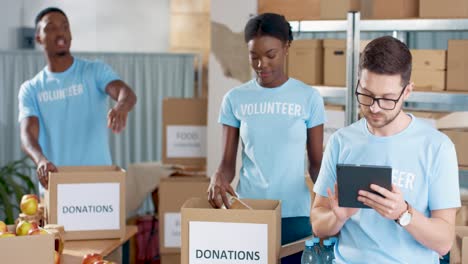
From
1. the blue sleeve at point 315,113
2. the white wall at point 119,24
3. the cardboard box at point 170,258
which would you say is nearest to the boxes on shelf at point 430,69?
the blue sleeve at point 315,113

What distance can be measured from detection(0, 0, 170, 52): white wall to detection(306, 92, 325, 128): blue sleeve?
469 cm

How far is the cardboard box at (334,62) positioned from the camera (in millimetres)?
4304

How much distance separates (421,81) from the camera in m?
3.98

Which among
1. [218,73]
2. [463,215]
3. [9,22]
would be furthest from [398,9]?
[9,22]

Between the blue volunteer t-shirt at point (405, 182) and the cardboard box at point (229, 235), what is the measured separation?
37 cm

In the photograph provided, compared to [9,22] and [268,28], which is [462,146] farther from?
[9,22]

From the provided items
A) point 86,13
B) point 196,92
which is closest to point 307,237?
point 196,92

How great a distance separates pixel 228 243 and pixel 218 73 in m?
2.45

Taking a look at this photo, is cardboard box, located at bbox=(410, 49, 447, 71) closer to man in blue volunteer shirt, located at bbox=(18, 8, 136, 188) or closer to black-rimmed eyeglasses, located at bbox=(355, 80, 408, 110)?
man in blue volunteer shirt, located at bbox=(18, 8, 136, 188)

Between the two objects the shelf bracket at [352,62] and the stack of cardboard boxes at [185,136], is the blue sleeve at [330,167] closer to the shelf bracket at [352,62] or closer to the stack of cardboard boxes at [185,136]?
the shelf bracket at [352,62]

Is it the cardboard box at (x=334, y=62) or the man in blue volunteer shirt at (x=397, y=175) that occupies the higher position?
the cardboard box at (x=334, y=62)

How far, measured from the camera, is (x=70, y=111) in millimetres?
3795

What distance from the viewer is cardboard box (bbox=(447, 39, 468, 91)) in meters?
3.85

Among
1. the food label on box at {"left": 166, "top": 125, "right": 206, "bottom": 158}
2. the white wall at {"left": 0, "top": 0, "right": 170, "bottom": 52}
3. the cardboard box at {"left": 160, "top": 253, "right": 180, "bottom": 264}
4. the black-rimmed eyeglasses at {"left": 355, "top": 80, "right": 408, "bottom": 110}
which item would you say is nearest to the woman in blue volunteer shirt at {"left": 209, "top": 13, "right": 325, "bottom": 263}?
the black-rimmed eyeglasses at {"left": 355, "top": 80, "right": 408, "bottom": 110}
